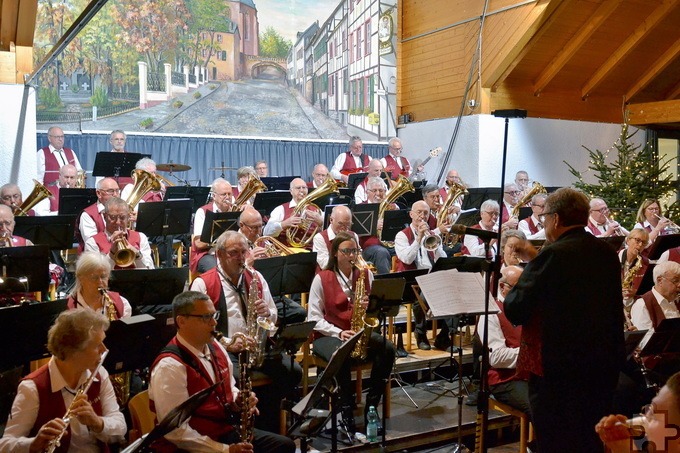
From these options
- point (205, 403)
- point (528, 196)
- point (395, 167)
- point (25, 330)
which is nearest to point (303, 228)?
point (528, 196)

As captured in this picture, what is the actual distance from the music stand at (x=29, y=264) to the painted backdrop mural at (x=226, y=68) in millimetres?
7239

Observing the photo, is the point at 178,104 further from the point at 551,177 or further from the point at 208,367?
the point at 208,367

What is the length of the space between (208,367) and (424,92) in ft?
38.9

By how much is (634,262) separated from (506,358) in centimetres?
317

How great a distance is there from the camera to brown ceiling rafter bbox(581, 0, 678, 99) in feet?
42.0

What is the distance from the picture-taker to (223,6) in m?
13.7

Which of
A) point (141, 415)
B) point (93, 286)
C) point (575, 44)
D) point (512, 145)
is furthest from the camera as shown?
point (512, 145)

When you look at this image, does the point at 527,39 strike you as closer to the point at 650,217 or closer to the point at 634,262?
the point at 650,217

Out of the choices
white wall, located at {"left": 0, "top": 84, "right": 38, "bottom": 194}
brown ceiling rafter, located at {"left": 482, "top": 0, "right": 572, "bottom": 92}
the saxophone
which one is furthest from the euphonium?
brown ceiling rafter, located at {"left": 482, "top": 0, "right": 572, "bottom": 92}

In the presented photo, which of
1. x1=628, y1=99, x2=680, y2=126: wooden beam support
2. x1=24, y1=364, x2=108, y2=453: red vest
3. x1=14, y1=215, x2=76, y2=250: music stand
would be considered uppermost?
x1=628, y1=99, x2=680, y2=126: wooden beam support

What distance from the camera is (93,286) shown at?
16.9ft

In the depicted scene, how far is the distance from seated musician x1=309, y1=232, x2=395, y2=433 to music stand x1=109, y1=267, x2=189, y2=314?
1.21 metres

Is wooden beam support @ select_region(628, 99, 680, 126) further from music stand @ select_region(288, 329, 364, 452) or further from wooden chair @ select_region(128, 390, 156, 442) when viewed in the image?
wooden chair @ select_region(128, 390, 156, 442)

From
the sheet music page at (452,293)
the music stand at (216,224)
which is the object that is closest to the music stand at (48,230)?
the music stand at (216,224)
